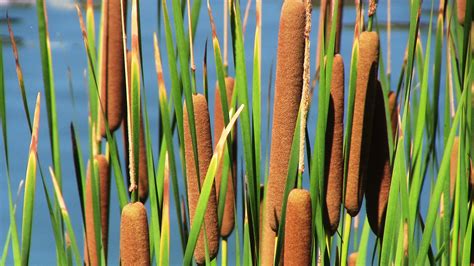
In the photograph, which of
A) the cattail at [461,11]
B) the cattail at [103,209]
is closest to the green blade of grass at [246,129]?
the cattail at [103,209]

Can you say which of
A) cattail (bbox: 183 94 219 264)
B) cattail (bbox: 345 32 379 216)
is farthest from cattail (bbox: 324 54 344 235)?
cattail (bbox: 183 94 219 264)

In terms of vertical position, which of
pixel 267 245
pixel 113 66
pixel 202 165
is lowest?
pixel 267 245

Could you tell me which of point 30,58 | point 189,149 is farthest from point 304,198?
point 30,58

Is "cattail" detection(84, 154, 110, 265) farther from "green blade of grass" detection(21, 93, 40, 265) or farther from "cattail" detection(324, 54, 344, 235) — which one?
"cattail" detection(324, 54, 344, 235)

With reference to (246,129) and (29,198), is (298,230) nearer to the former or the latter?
(246,129)

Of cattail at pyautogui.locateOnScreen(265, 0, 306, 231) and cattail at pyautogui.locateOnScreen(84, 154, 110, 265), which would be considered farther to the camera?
cattail at pyautogui.locateOnScreen(84, 154, 110, 265)

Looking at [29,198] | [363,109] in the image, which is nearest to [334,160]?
[363,109]
